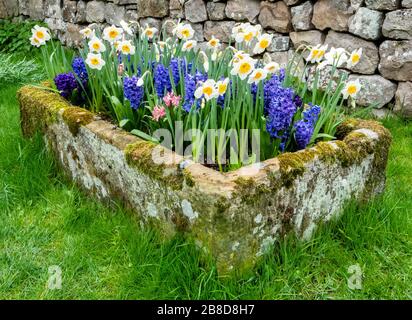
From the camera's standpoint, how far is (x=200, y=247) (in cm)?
213

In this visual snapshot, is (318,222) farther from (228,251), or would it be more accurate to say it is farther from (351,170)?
(228,251)

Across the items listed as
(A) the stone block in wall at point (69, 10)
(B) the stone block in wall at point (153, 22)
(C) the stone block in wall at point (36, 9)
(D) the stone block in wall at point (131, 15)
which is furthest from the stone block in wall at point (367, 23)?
(C) the stone block in wall at point (36, 9)

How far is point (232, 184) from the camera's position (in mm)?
2033

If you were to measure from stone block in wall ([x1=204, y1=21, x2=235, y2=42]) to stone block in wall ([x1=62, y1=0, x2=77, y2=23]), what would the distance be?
7.95 ft

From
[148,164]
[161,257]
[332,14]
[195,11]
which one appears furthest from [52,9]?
[161,257]

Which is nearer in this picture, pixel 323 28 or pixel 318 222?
pixel 318 222

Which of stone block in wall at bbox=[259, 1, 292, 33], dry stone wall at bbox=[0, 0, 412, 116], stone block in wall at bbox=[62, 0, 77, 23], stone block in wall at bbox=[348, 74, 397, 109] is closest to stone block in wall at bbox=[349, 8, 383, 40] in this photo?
dry stone wall at bbox=[0, 0, 412, 116]

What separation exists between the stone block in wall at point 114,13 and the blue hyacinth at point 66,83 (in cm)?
293

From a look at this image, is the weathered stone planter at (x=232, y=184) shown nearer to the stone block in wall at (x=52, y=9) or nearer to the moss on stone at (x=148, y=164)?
→ the moss on stone at (x=148, y=164)

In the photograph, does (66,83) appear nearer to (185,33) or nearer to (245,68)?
(185,33)
